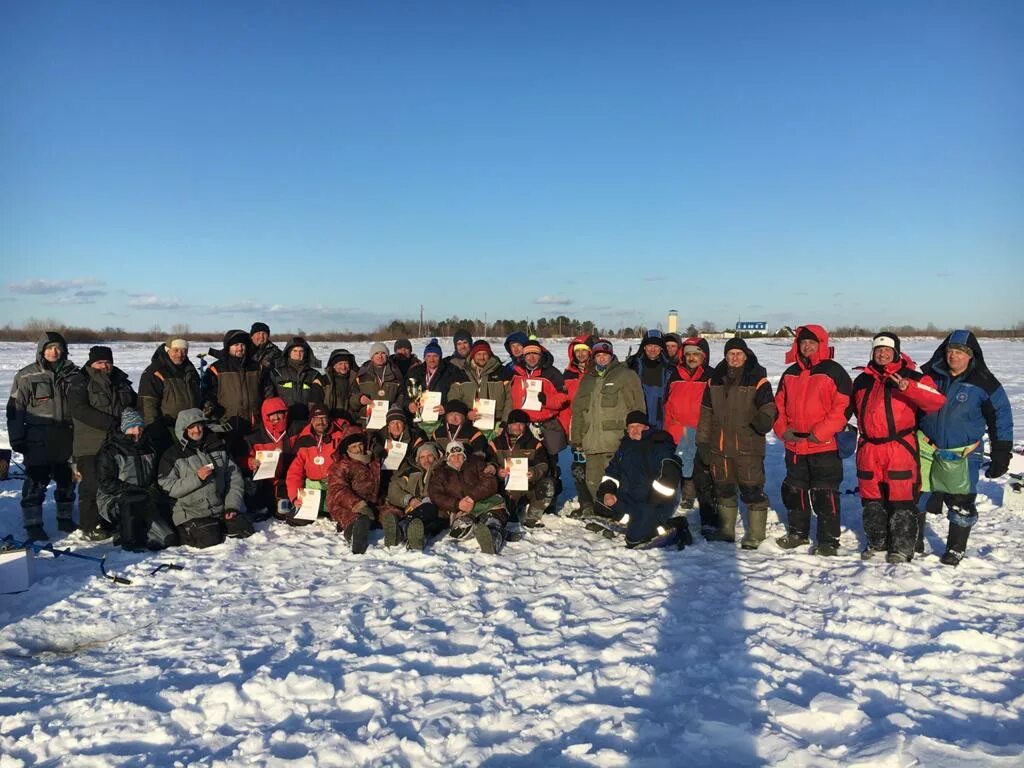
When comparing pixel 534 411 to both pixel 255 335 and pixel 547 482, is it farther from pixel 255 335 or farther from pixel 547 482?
pixel 255 335

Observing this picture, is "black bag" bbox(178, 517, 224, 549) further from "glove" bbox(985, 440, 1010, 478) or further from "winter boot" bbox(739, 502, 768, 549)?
"glove" bbox(985, 440, 1010, 478)

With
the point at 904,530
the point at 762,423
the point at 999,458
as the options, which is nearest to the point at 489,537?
the point at 762,423

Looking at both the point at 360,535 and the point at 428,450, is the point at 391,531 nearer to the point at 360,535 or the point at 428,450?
the point at 360,535

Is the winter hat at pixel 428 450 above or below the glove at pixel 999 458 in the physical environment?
below

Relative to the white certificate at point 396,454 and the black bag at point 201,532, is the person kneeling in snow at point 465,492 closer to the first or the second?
the white certificate at point 396,454

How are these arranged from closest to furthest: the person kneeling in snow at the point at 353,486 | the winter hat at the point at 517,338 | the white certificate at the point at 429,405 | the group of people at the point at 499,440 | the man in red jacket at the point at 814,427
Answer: the group of people at the point at 499,440, the man in red jacket at the point at 814,427, the person kneeling in snow at the point at 353,486, the white certificate at the point at 429,405, the winter hat at the point at 517,338

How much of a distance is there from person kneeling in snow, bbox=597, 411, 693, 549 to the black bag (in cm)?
370

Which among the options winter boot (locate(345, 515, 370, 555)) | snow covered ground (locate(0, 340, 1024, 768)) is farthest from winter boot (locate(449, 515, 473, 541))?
winter boot (locate(345, 515, 370, 555))

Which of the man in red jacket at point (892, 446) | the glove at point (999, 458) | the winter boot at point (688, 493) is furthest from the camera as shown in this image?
the winter boot at point (688, 493)

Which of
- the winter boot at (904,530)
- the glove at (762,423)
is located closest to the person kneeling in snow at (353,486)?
the glove at (762,423)

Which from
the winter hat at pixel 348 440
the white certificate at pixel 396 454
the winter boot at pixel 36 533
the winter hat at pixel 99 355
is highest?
the winter hat at pixel 99 355

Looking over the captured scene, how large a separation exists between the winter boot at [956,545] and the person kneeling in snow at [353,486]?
16.3 feet

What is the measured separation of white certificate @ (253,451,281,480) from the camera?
7194 millimetres

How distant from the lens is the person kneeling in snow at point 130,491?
628cm
